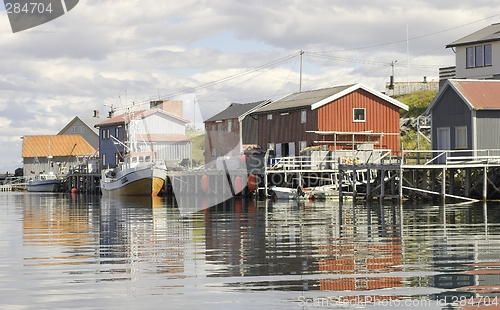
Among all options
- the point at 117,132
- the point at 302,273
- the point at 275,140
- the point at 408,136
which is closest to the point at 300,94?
the point at 275,140

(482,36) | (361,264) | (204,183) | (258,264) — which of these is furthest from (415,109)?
(258,264)

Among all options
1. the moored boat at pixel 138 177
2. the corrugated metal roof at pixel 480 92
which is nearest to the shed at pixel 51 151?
the moored boat at pixel 138 177

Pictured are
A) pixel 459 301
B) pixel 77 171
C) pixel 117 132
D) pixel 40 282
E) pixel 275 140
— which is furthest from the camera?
pixel 77 171

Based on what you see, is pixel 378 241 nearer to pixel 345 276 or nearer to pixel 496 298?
pixel 345 276

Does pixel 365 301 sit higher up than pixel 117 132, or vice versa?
pixel 117 132

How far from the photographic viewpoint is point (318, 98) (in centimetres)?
6088

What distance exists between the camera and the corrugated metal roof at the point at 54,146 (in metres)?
119

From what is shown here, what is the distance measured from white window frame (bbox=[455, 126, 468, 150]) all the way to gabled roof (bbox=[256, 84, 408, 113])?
1303 cm

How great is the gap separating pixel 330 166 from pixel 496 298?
42118 mm

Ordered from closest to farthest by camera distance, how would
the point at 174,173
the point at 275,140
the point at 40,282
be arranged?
the point at 40,282, the point at 275,140, the point at 174,173

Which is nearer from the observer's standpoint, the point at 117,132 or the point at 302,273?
the point at 302,273

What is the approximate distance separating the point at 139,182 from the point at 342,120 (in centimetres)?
1981

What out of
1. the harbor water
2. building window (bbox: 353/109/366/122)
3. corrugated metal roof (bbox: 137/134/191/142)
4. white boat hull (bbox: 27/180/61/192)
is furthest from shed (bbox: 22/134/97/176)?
the harbor water

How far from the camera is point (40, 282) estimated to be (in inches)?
658
